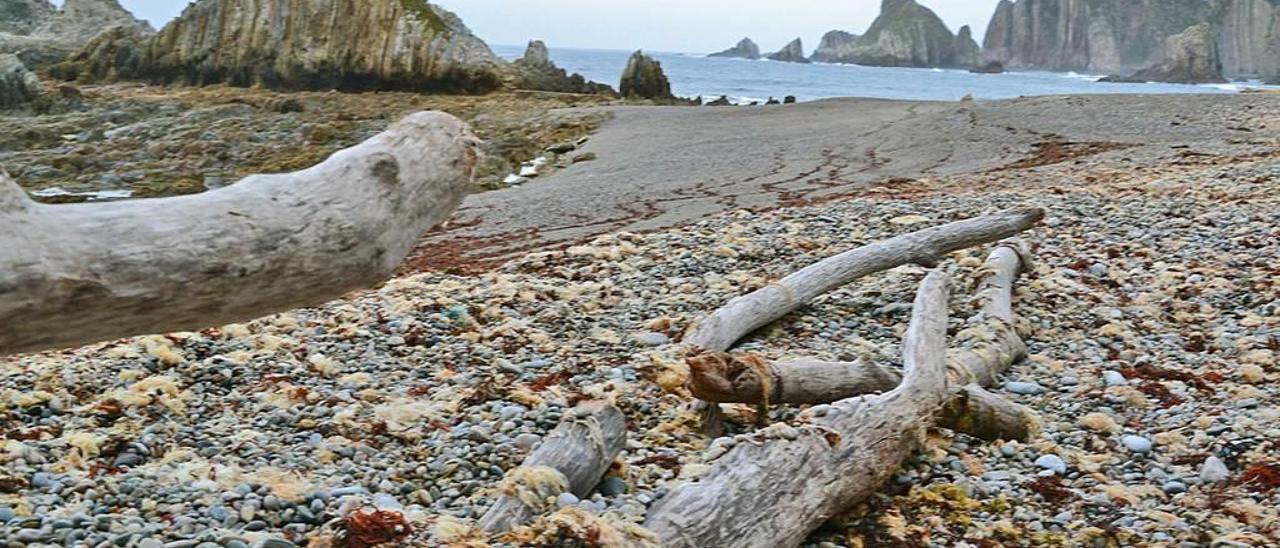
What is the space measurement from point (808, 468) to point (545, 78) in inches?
1657

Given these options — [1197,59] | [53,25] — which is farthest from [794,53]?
[53,25]

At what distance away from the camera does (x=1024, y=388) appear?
19.9 ft

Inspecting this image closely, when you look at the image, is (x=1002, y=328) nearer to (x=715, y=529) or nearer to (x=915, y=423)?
(x=915, y=423)

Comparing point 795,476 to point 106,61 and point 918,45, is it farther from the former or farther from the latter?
point 918,45

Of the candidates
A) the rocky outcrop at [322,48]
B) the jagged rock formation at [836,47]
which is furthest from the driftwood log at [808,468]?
the jagged rock formation at [836,47]

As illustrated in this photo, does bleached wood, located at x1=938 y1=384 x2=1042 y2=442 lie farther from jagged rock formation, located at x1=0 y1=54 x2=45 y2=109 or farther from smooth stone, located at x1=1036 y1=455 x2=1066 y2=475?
jagged rock formation, located at x1=0 y1=54 x2=45 y2=109

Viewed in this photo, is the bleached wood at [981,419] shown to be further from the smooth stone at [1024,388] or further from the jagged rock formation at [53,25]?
the jagged rock formation at [53,25]

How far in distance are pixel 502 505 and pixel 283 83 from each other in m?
42.7

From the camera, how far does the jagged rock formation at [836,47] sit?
162 meters

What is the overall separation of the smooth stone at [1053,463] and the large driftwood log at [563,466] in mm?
1984

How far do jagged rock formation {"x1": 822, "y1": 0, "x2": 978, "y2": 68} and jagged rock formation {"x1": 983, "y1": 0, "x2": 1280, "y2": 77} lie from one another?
29.6 feet

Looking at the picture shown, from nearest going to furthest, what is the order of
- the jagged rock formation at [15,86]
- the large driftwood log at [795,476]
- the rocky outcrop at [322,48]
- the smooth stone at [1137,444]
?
the large driftwood log at [795,476], the smooth stone at [1137,444], the jagged rock formation at [15,86], the rocky outcrop at [322,48]

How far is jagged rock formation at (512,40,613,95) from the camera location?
→ 43.7 m

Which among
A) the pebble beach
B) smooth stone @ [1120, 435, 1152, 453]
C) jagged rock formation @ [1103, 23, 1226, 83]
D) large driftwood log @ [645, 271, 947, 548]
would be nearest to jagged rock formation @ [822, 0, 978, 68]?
jagged rock formation @ [1103, 23, 1226, 83]
